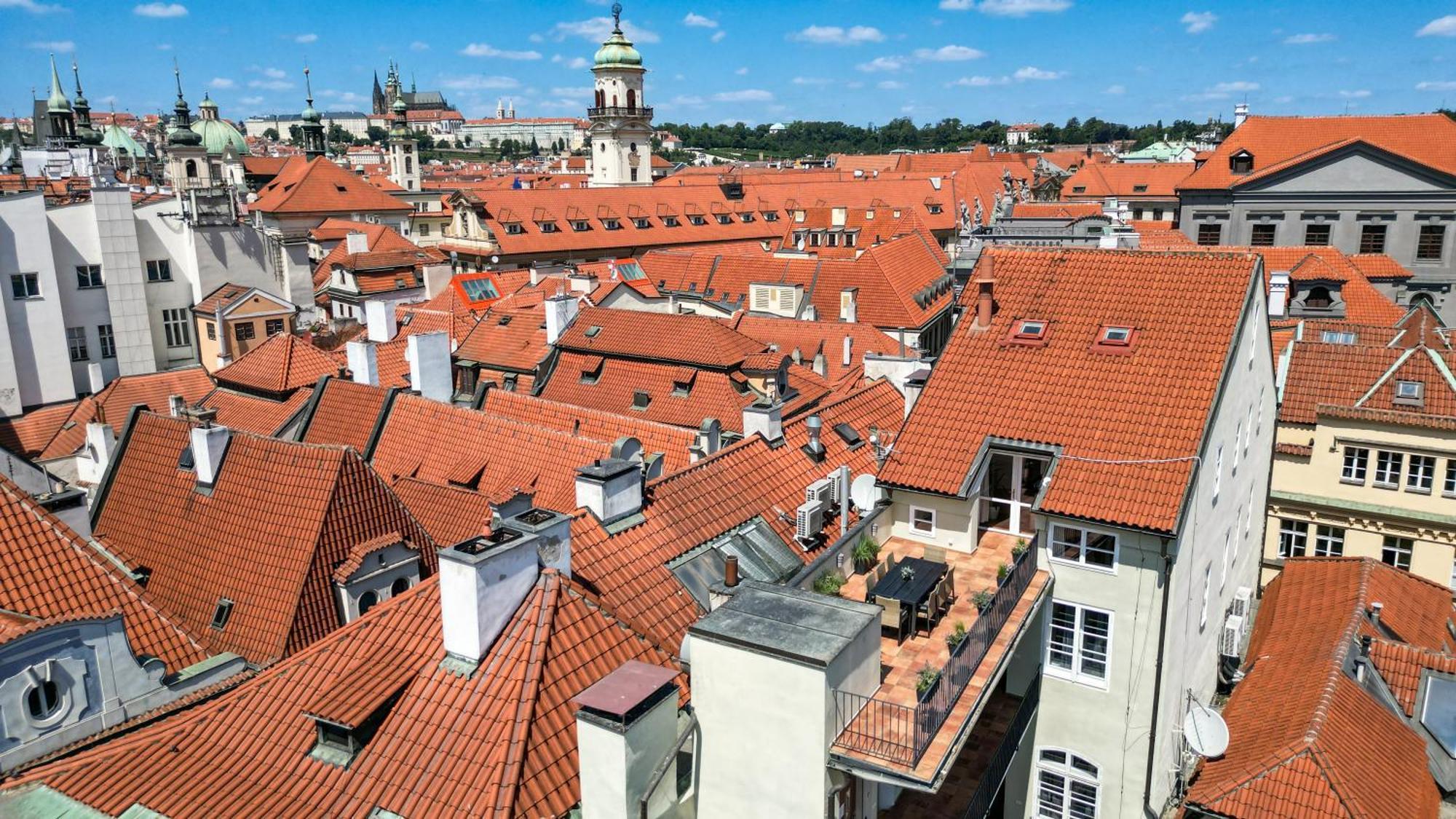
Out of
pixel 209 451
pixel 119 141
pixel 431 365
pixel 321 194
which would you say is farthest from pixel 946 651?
pixel 119 141

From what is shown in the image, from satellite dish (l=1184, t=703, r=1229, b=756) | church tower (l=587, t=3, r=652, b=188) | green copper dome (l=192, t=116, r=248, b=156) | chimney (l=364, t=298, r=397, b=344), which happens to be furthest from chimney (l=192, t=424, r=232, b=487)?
green copper dome (l=192, t=116, r=248, b=156)

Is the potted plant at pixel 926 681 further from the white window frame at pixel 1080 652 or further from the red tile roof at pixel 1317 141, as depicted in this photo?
the red tile roof at pixel 1317 141

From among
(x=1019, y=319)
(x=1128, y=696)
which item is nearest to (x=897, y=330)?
(x=1019, y=319)

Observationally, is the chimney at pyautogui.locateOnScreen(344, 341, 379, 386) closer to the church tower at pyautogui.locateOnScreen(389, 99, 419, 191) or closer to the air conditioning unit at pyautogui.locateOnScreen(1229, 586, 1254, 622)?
the air conditioning unit at pyautogui.locateOnScreen(1229, 586, 1254, 622)

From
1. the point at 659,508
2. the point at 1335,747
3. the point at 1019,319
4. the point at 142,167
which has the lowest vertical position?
the point at 1335,747

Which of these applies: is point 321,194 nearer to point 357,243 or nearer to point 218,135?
point 357,243

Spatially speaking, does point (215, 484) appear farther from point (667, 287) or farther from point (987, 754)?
point (667, 287)

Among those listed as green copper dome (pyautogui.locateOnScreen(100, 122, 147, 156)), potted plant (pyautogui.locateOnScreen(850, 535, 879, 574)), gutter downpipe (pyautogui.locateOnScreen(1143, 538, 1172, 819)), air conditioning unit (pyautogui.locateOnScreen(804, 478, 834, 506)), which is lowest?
gutter downpipe (pyautogui.locateOnScreen(1143, 538, 1172, 819))
